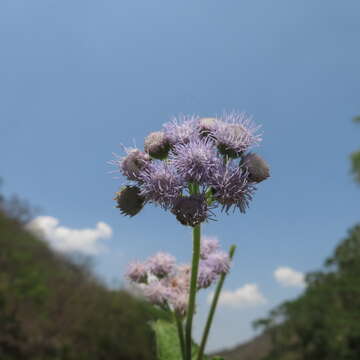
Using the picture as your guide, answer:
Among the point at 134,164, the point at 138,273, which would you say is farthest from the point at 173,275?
the point at 134,164

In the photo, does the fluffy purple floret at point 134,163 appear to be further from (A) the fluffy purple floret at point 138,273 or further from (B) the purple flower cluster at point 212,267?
(A) the fluffy purple floret at point 138,273

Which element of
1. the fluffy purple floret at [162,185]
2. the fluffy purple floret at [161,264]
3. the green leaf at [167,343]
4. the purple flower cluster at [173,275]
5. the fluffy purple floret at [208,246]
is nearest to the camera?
the fluffy purple floret at [162,185]

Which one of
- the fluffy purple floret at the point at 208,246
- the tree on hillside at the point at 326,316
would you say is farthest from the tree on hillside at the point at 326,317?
the fluffy purple floret at the point at 208,246

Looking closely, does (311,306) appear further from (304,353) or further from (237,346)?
(237,346)

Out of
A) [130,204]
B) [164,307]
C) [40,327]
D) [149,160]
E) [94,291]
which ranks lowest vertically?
[164,307]

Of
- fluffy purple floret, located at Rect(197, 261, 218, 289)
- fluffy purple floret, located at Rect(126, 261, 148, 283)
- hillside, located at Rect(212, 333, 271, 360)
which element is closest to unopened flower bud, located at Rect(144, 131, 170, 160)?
fluffy purple floret, located at Rect(197, 261, 218, 289)

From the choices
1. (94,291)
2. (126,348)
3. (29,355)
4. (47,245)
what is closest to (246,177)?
(29,355)
